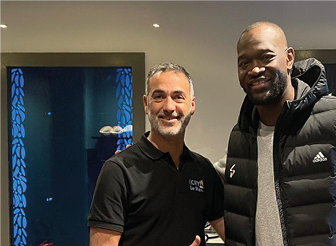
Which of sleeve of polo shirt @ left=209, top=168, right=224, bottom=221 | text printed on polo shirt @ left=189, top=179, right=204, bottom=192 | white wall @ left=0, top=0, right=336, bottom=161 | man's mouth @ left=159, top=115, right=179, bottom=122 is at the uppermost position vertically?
white wall @ left=0, top=0, right=336, bottom=161

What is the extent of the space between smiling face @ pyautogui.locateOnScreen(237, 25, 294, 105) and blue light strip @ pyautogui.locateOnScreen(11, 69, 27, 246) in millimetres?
2073

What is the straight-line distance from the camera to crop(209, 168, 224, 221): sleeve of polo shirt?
5.31 feet

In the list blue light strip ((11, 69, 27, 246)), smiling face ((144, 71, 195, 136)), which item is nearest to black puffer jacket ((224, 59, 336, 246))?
smiling face ((144, 71, 195, 136))

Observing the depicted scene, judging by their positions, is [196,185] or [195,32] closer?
[196,185]

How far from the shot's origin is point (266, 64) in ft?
4.27

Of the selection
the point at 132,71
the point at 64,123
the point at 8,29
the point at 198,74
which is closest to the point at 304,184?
the point at 198,74

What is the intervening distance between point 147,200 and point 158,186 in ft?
0.25

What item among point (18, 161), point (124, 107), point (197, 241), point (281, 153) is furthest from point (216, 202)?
point (18, 161)

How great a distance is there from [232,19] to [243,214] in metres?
1.70

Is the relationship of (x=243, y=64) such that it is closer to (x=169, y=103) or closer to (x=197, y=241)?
(x=169, y=103)

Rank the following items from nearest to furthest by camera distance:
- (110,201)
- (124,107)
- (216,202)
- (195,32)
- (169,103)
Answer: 1. (110,201)
2. (169,103)
3. (216,202)
4. (195,32)
5. (124,107)

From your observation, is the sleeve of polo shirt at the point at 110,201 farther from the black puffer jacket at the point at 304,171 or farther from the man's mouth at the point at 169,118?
the black puffer jacket at the point at 304,171

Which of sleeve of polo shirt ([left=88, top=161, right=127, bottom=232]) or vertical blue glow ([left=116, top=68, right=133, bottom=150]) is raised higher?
vertical blue glow ([left=116, top=68, right=133, bottom=150])

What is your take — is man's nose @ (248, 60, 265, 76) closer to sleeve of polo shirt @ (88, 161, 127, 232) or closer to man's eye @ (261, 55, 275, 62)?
man's eye @ (261, 55, 275, 62)
